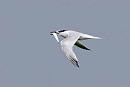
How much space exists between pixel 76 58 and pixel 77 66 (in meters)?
0.35

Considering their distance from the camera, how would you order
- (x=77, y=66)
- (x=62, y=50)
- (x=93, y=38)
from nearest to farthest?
(x=77, y=66)
(x=62, y=50)
(x=93, y=38)

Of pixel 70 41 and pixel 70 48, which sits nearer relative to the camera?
pixel 70 48

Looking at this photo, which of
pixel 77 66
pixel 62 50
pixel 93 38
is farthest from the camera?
pixel 93 38

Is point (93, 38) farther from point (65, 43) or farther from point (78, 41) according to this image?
point (65, 43)

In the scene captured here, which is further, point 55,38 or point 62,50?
point 55,38

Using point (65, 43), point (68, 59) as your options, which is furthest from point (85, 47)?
point (68, 59)

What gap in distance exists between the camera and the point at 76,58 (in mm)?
14672

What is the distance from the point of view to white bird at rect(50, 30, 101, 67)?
14.8 m

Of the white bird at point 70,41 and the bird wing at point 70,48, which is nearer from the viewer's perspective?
the bird wing at point 70,48

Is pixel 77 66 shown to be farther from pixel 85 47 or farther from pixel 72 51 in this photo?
pixel 85 47

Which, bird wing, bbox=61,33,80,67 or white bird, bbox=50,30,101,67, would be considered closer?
bird wing, bbox=61,33,80,67

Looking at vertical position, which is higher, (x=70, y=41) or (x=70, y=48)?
(x=70, y=41)

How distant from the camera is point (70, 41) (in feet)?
54.8

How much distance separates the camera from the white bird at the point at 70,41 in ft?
48.7
